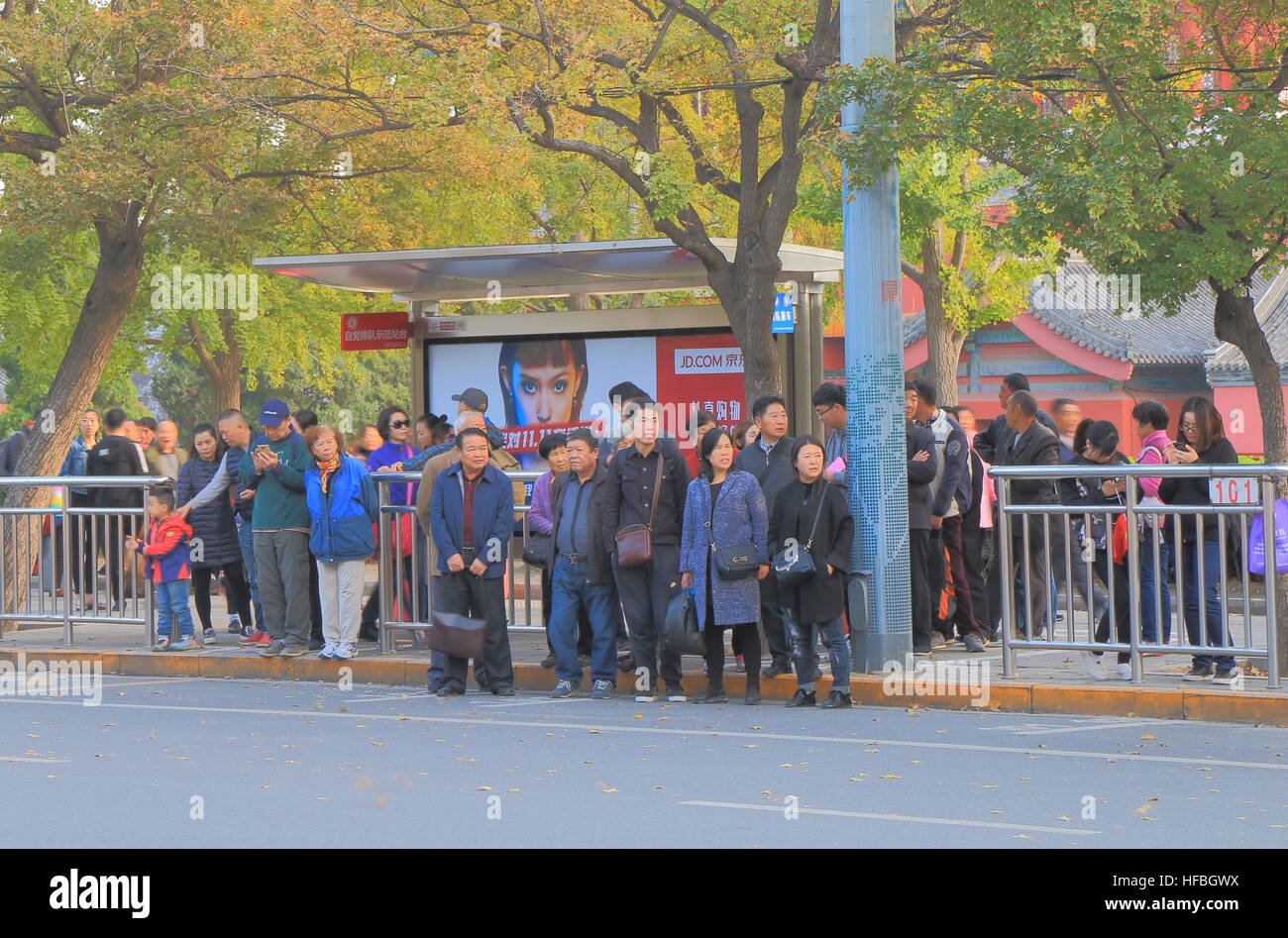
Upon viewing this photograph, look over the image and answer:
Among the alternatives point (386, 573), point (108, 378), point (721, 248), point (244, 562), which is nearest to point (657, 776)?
point (386, 573)

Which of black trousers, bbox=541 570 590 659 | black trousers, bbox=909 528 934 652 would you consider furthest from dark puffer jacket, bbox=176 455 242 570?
black trousers, bbox=909 528 934 652

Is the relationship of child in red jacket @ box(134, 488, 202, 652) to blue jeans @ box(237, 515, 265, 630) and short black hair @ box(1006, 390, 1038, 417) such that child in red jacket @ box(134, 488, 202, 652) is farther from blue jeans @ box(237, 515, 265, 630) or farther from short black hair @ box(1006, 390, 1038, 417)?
short black hair @ box(1006, 390, 1038, 417)

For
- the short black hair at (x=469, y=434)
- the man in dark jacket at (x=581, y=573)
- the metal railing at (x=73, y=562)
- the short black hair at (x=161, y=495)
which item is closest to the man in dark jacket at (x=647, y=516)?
the man in dark jacket at (x=581, y=573)

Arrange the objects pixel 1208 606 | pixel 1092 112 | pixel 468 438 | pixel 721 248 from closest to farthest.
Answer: pixel 1208 606 → pixel 468 438 → pixel 1092 112 → pixel 721 248

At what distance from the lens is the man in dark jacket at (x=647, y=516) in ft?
36.2

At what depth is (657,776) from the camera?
26.7ft

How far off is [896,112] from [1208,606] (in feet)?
12.5

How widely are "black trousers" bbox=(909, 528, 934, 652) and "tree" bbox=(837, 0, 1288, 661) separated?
227 cm

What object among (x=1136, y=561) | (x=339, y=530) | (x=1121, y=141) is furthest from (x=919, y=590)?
(x=339, y=530)

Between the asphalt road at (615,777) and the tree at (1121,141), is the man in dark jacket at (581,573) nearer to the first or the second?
the asphalt road at (615,777)

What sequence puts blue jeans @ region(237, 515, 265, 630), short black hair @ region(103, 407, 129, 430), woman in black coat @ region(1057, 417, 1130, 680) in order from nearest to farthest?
woman in black coat @ region(1057, 417, 1130, 680)
blue jeans @ region(237, 515, 265, 630)
short black hair @ region(103, 407, 129, 430)

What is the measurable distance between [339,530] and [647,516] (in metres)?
2.63

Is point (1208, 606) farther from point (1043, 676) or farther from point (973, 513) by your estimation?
point (973, 513)

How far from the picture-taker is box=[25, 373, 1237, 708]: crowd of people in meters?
10.4
